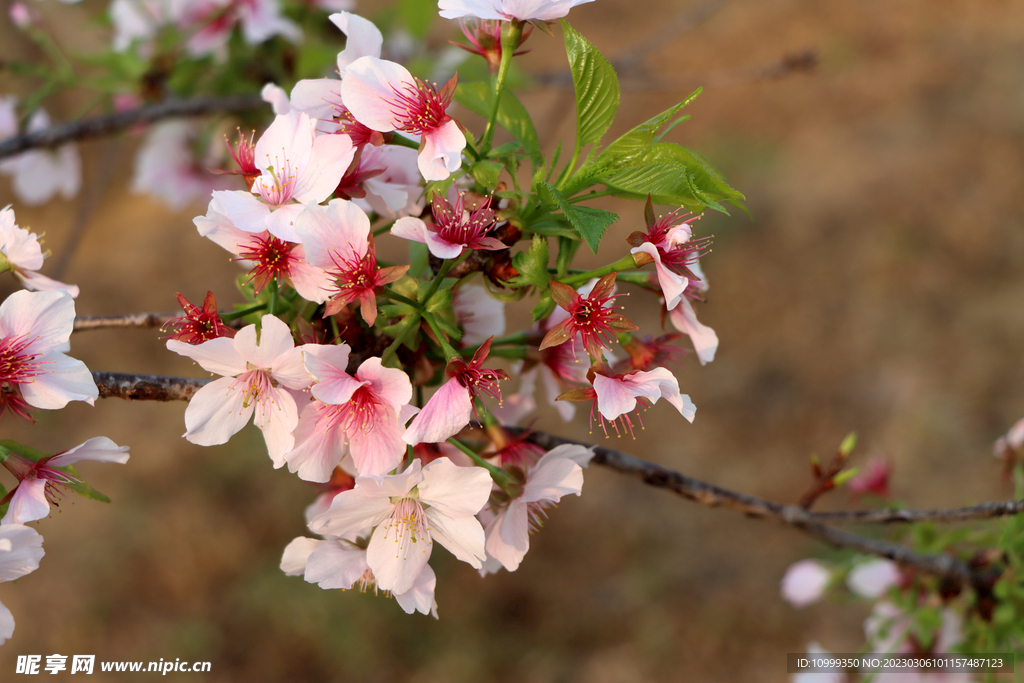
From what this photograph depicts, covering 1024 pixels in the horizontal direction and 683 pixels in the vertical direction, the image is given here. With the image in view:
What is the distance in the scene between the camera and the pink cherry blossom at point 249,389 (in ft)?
2.26

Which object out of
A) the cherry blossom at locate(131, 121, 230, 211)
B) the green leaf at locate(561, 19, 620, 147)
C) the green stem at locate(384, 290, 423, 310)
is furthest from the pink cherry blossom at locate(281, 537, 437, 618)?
the cherry blossom at locate(131, 121, 230, 211)

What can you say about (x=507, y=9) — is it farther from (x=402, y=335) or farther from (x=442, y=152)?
(x=402, y=335)

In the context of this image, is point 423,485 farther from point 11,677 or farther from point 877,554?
point 11,677

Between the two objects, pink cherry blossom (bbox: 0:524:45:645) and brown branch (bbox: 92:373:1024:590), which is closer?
pink cherry blossom (bbox: 0:524:45:645)

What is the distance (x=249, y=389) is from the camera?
731 millimetres

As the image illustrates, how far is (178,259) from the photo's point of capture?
194 inches

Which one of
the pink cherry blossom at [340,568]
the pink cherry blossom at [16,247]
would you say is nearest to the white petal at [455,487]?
the pink cherry blossom at [340,568]

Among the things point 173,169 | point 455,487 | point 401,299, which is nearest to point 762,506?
point 455,487

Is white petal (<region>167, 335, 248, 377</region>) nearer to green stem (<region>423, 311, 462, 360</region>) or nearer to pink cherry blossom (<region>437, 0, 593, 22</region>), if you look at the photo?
green stem (<region>423, 311, 462, 360</region>)

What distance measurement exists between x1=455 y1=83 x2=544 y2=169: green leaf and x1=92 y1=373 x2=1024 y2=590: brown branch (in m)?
0.35

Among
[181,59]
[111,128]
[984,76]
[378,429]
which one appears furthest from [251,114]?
[984,76]

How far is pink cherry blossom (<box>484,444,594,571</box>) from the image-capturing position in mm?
772

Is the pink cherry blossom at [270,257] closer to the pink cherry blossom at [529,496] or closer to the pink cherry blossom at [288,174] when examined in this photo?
the pink cherry blossom at [288,174]

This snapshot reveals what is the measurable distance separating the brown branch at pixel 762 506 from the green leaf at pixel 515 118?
0.35 meters
